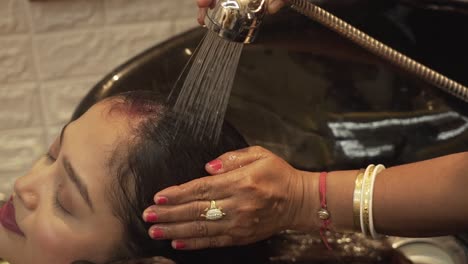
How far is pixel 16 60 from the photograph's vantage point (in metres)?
1.50

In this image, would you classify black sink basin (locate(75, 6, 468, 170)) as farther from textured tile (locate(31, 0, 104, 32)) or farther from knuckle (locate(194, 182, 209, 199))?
knuckle (locate(194, 182, 209, 199))

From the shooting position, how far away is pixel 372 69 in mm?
1334

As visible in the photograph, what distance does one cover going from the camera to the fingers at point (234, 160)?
0.86 meters

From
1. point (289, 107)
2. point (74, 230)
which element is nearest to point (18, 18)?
point (289, 107)

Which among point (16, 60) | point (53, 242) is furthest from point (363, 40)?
point (16, 60)

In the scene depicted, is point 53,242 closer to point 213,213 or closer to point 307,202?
point 213,213

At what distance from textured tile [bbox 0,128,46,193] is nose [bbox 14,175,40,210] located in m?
0.69

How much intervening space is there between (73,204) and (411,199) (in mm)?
432

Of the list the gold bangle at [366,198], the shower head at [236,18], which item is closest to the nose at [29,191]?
the shower head at [236,18]

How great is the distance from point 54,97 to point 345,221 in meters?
0.87

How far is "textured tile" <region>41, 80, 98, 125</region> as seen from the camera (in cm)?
157

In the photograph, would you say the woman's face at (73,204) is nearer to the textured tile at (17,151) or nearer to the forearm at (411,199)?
the forearm at (411,199)

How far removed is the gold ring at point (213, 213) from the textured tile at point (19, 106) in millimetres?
834

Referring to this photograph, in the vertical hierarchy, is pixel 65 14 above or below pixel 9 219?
above
